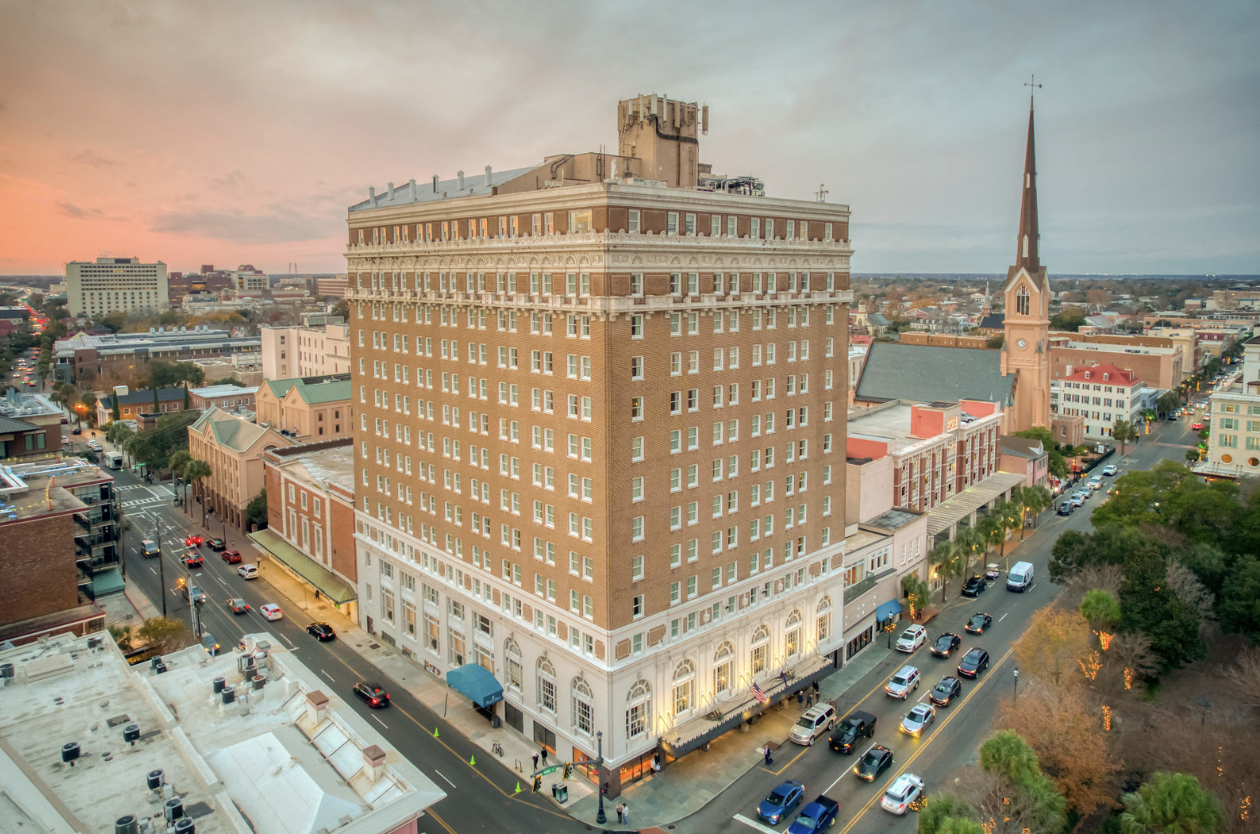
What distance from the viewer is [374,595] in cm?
6962

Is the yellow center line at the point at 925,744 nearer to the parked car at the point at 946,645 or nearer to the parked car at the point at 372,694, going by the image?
the parked car at the point at 946,645

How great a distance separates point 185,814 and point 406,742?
27419 millimetres

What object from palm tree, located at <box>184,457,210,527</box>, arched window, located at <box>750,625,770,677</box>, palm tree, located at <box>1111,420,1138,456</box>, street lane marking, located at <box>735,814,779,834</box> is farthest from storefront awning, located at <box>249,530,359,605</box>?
palm tree, located at <box>1111,420,1138,456</box>

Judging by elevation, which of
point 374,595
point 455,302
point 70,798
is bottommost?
point 374,595

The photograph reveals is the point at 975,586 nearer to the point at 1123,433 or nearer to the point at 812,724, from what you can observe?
the point at 812,724

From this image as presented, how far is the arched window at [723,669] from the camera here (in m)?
53.8

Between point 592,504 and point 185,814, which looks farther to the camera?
point 592,504

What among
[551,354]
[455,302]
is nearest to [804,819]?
[551,354]

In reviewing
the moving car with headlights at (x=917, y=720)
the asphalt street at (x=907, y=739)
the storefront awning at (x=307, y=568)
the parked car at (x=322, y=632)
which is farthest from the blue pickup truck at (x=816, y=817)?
the storefront awning at (x=307, y=568)

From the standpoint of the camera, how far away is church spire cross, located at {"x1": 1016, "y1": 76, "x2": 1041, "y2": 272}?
127000 millimetres

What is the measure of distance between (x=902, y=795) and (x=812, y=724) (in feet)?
27.4

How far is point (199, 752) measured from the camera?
31.9 m

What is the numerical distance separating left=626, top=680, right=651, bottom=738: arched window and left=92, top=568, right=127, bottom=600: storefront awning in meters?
54.6

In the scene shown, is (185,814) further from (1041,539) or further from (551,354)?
(1041,539)
